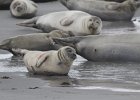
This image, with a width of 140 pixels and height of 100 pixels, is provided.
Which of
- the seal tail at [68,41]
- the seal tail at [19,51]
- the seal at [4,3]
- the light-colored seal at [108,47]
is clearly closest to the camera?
the light-colored seal at [108,47]

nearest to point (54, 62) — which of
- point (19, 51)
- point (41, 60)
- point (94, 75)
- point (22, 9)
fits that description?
point (41, 60)

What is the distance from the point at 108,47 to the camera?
615 cm

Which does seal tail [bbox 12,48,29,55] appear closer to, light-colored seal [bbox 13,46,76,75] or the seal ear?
light-colored seal [bbox 13,46,76,75]

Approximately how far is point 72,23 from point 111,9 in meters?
2.06

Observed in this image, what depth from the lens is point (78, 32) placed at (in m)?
7.78

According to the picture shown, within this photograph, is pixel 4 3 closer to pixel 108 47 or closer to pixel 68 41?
pixel 68 41

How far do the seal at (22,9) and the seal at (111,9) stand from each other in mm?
1131

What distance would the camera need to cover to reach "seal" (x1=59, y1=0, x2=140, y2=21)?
31.8 ft

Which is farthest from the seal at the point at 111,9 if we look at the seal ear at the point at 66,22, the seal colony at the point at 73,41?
the seal ear at the point at 66,22

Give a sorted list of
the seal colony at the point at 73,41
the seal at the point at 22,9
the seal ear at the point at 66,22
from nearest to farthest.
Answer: the seal colony at the point at 73,41, the seal ear at the point at 66,22, the seal at the point at 22,9

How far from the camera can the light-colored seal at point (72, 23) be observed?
7.55m

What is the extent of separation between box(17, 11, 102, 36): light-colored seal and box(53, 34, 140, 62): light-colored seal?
3.75 ft

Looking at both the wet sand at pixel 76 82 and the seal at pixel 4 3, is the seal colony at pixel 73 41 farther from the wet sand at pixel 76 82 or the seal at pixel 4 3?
the seal at pixel 4 3

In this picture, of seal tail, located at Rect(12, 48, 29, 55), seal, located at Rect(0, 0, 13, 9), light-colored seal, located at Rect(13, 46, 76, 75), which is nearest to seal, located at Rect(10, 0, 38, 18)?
seal, located at Rect(0, 0, 13, 9)
